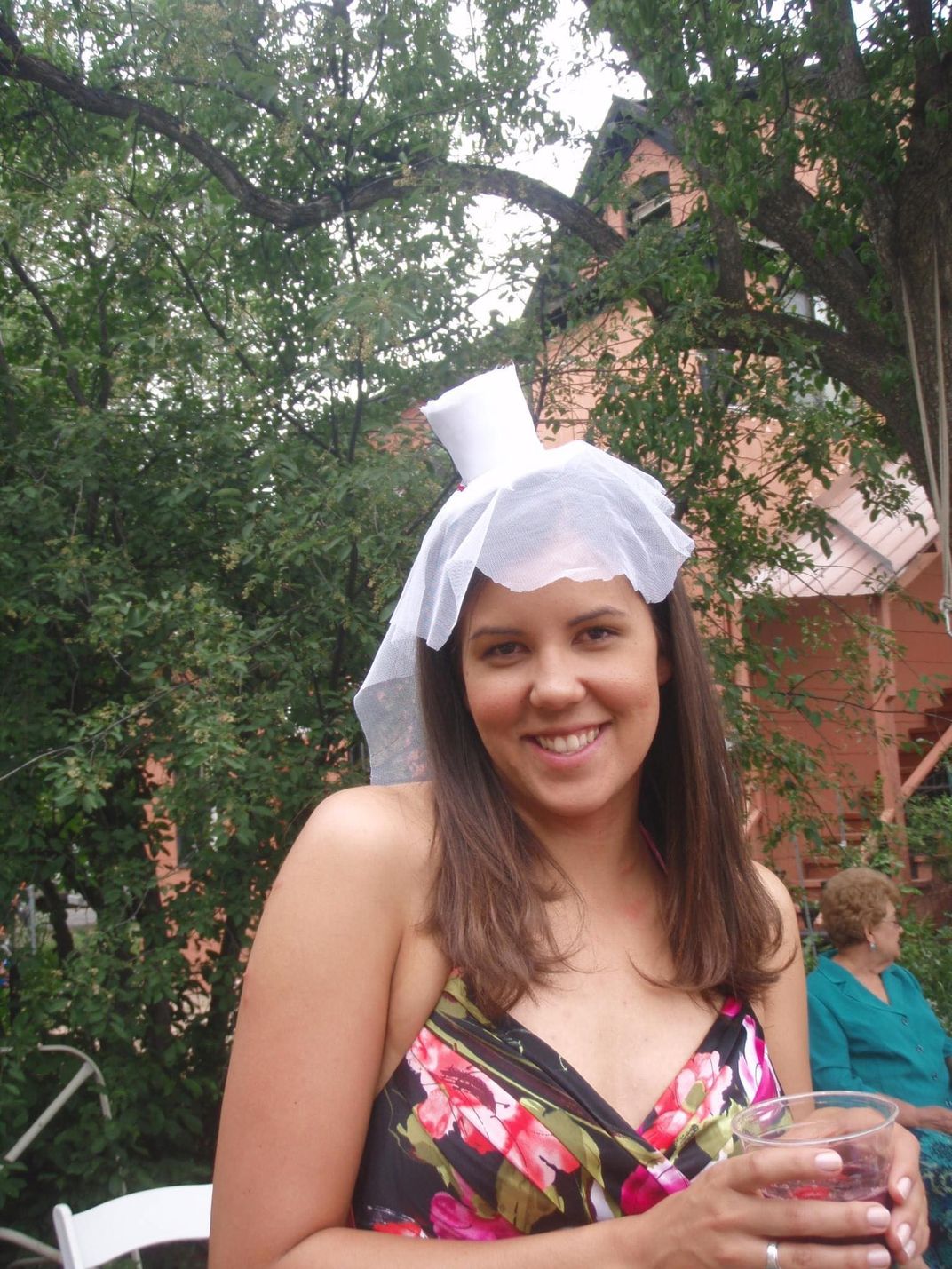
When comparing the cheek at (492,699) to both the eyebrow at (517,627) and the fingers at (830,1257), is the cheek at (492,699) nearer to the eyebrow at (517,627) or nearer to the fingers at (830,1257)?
the eyebrow at (517,627)

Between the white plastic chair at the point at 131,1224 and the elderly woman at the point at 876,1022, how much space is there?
2107mm

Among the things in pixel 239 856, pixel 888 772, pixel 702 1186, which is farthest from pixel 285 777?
pixel 888 772

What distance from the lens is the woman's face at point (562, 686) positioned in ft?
4.76

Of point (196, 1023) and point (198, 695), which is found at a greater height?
point (198, 695)

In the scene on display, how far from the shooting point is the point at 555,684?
1.43m

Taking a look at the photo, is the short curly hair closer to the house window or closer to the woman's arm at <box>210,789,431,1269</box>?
the house window

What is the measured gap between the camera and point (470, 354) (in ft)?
13.8

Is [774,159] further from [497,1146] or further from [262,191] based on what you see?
[497,1146]

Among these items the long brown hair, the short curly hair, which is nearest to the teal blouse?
the short curly hair

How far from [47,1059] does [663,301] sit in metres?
3.62

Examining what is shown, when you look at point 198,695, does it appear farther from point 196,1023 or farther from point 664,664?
point 664,664

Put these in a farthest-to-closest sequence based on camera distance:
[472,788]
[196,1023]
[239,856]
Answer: [196,1023] → [239,856] → [472,788]

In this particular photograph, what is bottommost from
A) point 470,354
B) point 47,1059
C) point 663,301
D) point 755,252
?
point 47,1059

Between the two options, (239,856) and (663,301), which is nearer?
(239,856)
